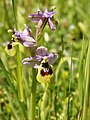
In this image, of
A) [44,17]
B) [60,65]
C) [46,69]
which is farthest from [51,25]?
[60,65]

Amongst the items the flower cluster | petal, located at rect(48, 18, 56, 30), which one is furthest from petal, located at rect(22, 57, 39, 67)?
petal, located at rect(48, 18, 56, 30)

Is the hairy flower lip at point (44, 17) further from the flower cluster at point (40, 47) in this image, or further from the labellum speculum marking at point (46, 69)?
the labellum speculum marking at point (46, 69)

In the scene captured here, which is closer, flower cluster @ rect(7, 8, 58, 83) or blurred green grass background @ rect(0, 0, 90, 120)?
flower cluster @ rect(7, 8, 58, 83)

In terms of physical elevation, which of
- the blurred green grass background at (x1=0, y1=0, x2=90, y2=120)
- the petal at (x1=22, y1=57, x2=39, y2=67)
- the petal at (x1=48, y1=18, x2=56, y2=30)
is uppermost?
the petal at (x1=48, y1=18, x2=56, y2=30)

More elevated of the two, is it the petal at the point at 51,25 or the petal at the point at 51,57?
the petal at the point at 51,25

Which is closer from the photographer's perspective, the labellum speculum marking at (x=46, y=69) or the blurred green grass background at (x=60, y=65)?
the labellum speculum marking at (x=46, y=69)

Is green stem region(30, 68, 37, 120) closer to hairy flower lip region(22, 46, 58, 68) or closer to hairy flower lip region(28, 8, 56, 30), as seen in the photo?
hairy flower lip region(22, 46, 58, 68)

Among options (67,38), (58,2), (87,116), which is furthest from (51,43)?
(87,116)

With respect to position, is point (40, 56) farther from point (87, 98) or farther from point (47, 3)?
point (47, 3)

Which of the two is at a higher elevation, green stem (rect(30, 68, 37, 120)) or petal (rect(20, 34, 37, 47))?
petal (rect(20, 34, 37, 47))

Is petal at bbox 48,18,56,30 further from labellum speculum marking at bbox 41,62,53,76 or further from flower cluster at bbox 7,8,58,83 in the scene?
labellum speculum marking at bbox 41,62,53,76

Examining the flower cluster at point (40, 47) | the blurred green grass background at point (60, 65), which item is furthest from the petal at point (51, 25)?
the blurred green grass background at point (60, 65)
